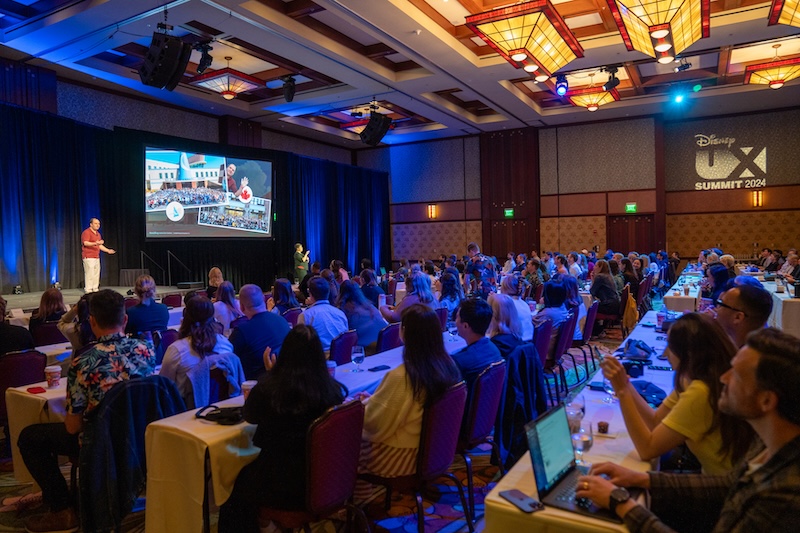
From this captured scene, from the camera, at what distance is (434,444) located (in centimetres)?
274

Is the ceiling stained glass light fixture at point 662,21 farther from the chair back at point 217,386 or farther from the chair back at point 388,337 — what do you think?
the chair back at point 217,386

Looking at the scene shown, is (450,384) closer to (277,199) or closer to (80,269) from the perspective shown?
(80,269)

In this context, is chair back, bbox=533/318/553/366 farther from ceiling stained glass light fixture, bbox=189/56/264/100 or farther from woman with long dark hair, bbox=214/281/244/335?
ceiling stained glass light fixture, bbox=189/56/264/100

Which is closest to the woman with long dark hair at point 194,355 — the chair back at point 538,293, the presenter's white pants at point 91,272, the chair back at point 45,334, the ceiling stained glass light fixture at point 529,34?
the chair back at point 45,334

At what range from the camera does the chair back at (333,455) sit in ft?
7.47

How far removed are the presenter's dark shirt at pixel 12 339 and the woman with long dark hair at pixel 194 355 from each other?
179 centimetres

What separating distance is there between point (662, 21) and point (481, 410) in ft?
20.6

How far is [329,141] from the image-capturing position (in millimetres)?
18406

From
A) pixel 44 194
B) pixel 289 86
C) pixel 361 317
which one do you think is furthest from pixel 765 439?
pixel 44 194

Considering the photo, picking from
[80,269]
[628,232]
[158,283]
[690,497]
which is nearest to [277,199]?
[158,283]

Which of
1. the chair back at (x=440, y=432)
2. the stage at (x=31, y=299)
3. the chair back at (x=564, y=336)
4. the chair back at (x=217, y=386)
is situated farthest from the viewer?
the stage at (x=31, y=299)

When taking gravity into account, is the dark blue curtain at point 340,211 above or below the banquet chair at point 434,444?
above

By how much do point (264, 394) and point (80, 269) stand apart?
10.9 m

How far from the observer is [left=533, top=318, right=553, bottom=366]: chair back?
4.56 metres
